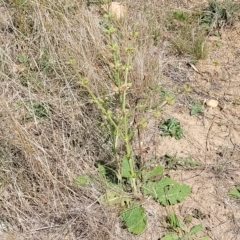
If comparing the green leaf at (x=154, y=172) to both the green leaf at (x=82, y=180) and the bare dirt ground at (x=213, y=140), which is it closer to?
the bare dirt ground at (x=213, y=140)

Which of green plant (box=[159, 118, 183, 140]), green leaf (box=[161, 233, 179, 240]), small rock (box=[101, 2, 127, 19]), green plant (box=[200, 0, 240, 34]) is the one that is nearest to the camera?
green leaf (box=[161, 233, 179, 240])

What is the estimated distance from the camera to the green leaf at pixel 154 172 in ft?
7.54

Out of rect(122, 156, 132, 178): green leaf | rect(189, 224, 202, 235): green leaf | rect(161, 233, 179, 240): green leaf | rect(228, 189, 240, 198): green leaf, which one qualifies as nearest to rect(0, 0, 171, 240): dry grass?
rect(122, 156, 132, 178): green leaf

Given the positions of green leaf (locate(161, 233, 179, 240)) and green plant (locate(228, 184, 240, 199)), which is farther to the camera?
green plant (locate(228, 184, 240, 199))

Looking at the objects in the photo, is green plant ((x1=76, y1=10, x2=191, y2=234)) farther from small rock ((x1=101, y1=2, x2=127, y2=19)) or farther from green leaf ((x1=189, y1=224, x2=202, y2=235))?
small rock ((x1=101, y1=2, x2=127, y2=19))

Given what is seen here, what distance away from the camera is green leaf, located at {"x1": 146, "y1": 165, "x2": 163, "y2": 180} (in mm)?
2299

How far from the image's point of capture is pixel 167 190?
228cm

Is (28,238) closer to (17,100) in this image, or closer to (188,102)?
(17,100)

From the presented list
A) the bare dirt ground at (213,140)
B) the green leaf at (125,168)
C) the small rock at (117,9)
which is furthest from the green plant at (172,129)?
the small rock at (117,9)

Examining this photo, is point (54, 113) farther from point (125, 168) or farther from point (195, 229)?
point (195, 229)

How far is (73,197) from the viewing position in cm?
222

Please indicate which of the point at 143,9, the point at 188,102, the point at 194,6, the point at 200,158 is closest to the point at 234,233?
the point at 200,158

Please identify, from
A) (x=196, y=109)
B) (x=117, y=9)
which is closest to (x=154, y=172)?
(x=196, y=109)

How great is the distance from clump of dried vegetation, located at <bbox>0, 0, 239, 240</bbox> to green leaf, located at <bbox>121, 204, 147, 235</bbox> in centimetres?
5
